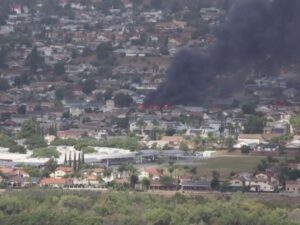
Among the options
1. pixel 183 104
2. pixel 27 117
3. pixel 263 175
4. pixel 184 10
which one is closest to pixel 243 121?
pixel 183 104

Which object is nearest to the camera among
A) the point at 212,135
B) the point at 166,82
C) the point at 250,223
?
the point at 250,223

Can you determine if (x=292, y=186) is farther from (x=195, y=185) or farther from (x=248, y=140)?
(x=248, y=140)

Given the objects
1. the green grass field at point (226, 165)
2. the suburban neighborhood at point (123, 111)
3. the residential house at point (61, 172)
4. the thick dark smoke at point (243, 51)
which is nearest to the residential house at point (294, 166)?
the suburban neighborhood at point (123, 111)

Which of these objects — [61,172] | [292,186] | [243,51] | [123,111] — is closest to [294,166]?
[292,186]

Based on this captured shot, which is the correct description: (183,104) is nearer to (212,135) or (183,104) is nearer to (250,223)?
(212,135)

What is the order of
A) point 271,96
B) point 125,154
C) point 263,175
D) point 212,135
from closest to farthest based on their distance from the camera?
point 263,175 < point 125,154 < point 212,135 < point 271,96

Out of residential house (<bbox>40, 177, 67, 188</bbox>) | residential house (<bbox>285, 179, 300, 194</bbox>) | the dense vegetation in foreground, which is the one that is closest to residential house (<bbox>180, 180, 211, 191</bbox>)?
residential house (<bbox>285, 179, 300, 194</bbox>)
